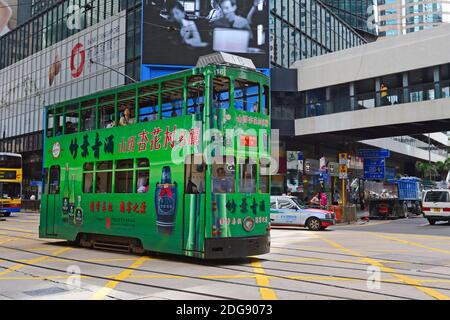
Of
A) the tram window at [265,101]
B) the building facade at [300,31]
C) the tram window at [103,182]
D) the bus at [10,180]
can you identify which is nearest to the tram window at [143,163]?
the tram window at [103,182]

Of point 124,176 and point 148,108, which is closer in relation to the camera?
point 148,108

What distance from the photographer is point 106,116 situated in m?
12.9

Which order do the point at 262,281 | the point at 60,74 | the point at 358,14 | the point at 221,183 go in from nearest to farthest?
the point at 262,281
the point at 221,183
the point at 60,74
the point at 358,14

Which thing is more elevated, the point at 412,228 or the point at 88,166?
the point at 88,166

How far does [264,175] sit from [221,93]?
2.14 meters

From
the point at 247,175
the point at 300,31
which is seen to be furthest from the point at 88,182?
the point at 300,31

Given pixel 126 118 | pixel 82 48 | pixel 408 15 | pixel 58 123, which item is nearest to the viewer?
pixel 126 118

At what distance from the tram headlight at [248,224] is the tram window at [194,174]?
47.5 inches

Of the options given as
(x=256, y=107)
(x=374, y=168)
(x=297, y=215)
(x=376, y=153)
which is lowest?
(x=297, y=215)

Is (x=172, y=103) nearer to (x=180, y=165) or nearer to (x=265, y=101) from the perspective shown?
(x=180, y=165)

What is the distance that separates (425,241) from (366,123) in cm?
1631

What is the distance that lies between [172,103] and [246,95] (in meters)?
1.70

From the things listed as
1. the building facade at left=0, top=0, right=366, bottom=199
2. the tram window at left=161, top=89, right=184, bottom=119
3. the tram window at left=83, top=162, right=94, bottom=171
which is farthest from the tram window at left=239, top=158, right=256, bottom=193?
the building facade at left=0, top=0, right=366, bottom=199

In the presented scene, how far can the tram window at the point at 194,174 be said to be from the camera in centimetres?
1048
